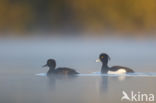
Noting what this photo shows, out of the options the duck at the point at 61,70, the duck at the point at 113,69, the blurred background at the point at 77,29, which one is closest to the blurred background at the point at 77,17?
the blurred background at the point at 77,29

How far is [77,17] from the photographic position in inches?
628

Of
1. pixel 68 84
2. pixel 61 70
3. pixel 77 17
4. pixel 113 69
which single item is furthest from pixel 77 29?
pixel 68 84

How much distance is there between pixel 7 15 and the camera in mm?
15617

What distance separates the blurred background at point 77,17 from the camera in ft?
49.8

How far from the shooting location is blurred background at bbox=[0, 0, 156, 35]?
15.2 m

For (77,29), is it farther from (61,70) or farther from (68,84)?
(68,84)

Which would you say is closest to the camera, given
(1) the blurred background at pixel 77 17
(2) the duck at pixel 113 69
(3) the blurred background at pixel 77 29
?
(2) the duck at pixel 113 69

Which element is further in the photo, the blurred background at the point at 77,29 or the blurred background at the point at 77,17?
the blurred background at the point at 77,17

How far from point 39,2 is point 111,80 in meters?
7.68

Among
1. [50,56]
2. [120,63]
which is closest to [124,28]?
[50,56]

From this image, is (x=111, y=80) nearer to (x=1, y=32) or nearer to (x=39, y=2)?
(x=39, y=2)

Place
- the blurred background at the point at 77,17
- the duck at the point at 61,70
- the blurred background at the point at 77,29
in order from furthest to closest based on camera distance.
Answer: the blurred background at the point at 77,17
the blurred background at the point at 77,29
the duck at the point at 61,70

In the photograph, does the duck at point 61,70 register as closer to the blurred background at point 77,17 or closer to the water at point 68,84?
the water at point 68,84

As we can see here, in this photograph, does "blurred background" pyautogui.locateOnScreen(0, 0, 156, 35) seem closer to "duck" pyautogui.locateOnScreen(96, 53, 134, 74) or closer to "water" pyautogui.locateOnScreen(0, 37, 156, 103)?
"water" pyautogui.locateOnScreen(0, 37, 156, 103)
